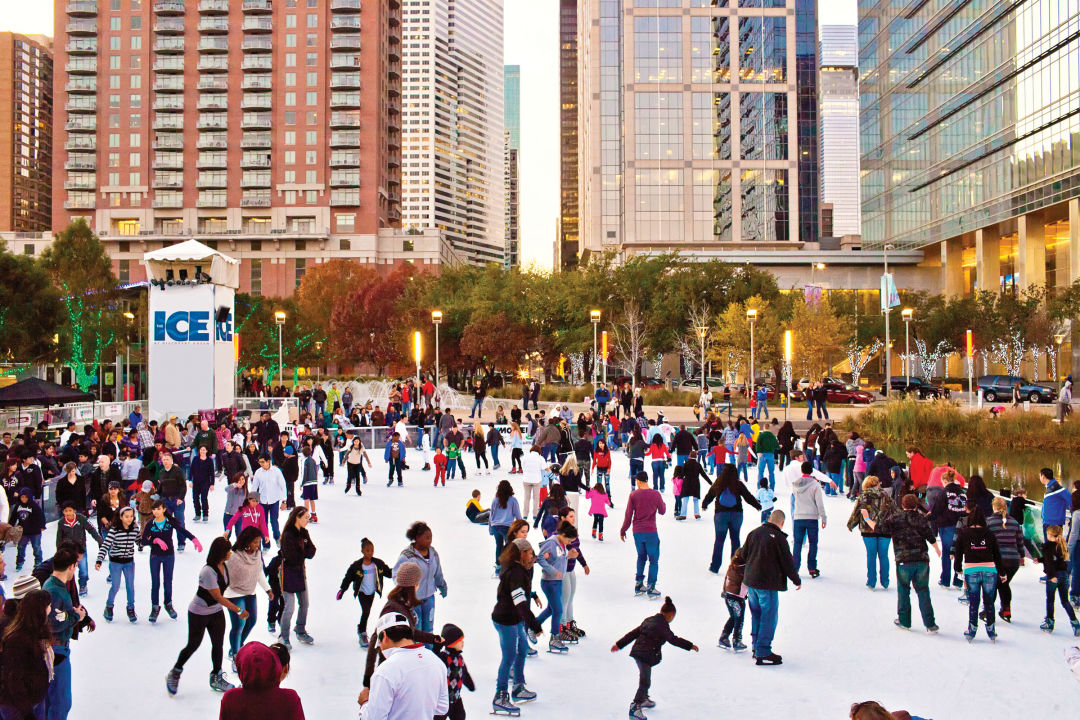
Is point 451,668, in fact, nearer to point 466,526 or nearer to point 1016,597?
point 1016,597

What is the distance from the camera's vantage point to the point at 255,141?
307ft

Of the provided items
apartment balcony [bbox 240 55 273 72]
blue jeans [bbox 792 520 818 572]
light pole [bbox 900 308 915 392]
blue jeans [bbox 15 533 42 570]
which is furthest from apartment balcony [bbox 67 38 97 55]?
blue jeans [bbox 792 520 818 572]

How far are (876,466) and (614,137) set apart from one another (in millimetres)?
98665

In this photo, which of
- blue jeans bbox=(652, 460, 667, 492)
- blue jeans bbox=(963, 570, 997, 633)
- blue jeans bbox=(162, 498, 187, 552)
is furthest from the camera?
blue jeans bbox=(652, 460, 667, 492)

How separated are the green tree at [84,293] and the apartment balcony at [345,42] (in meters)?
51.9

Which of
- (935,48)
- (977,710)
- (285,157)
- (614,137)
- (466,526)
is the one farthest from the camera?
(614,137)

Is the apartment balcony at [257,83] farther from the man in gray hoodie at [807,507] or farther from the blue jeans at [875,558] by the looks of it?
the blue jeans at [875,558]

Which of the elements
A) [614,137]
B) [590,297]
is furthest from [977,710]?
[614,137]

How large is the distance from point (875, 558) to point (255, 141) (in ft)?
309

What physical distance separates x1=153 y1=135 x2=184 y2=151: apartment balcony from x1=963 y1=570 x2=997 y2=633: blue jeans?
99.0m

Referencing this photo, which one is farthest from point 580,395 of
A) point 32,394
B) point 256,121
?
point 256,121

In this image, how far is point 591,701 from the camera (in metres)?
7.21

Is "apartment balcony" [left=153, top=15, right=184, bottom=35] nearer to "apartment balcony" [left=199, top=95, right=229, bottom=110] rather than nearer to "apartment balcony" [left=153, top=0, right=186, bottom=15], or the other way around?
"apartment balcony" [left=153, top=0, right=186, bottom=15]

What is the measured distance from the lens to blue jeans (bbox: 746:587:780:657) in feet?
26.2
